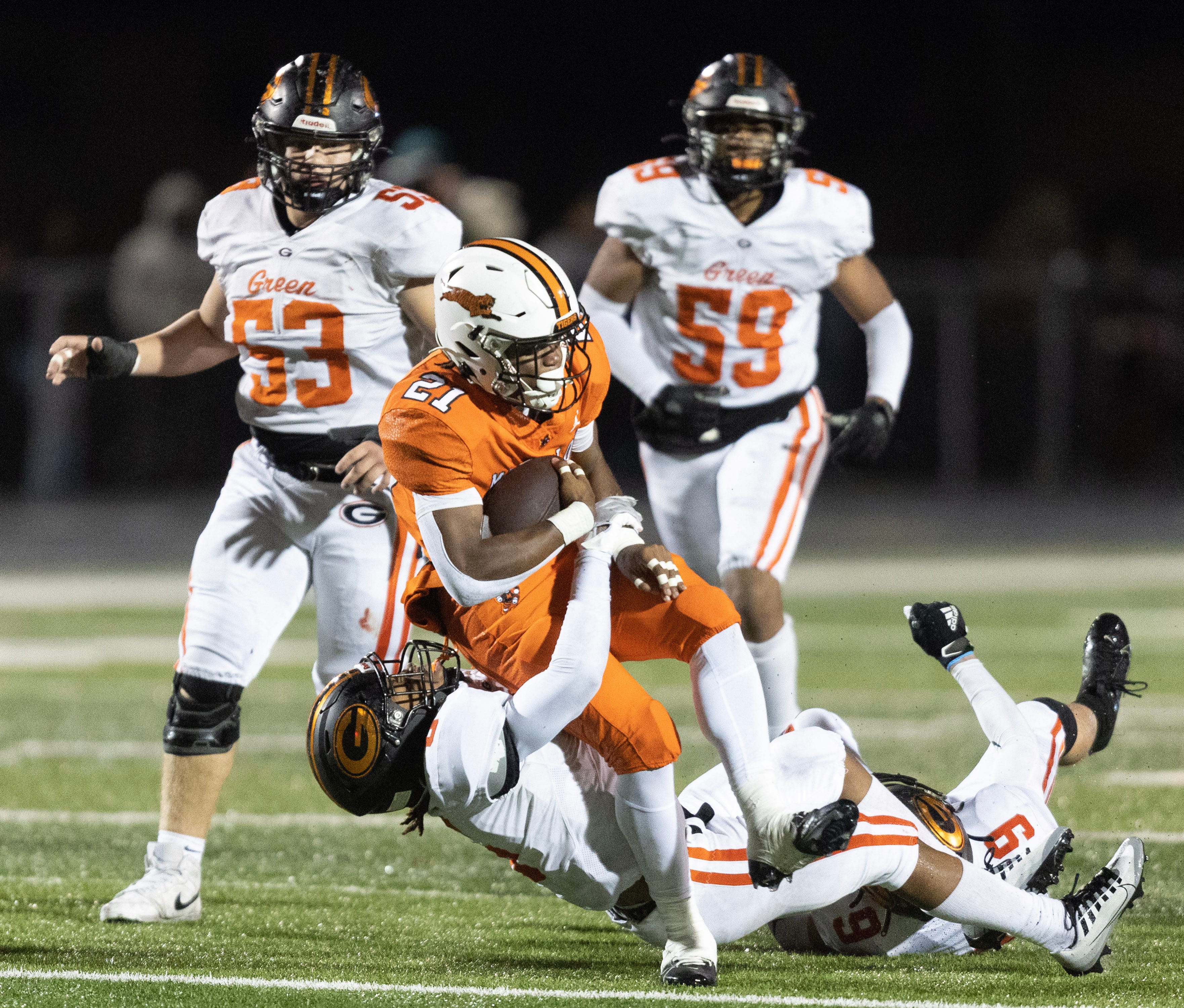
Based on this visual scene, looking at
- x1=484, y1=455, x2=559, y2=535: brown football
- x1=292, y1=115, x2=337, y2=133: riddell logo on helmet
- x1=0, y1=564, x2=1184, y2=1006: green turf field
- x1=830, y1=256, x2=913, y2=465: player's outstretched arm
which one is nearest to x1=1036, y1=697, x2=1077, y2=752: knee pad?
x1=0, y1=564, x2=1184, y2=1006: green turf field

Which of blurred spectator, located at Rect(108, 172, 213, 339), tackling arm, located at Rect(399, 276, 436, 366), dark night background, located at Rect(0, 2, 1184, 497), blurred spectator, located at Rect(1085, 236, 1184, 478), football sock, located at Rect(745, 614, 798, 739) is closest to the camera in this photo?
tackling arm, located at Rect(399, 276, 436, 366)

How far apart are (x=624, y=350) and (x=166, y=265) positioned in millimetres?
6772

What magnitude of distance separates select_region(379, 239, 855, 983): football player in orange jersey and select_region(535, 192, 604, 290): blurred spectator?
7636 millimetres

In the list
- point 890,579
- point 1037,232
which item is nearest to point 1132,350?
point 1037,232

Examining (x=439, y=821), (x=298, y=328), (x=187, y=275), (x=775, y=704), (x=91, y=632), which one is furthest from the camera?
(x=187, y=275)

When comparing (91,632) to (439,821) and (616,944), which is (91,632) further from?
(616,944)

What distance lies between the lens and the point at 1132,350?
515 inches

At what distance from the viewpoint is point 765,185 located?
5.60 meters

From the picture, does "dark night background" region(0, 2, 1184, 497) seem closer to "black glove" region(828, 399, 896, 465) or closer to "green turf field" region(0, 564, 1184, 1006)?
"green turf field" region(0, 564, 1184, 1006)

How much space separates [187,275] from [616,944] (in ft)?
27.0

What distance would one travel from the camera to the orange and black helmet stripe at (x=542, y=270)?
3.89m

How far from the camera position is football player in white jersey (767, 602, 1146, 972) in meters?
4.07

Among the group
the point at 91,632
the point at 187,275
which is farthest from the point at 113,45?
the point at 91,632

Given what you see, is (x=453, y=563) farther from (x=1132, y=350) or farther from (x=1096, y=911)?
(x=1132, y=350)
